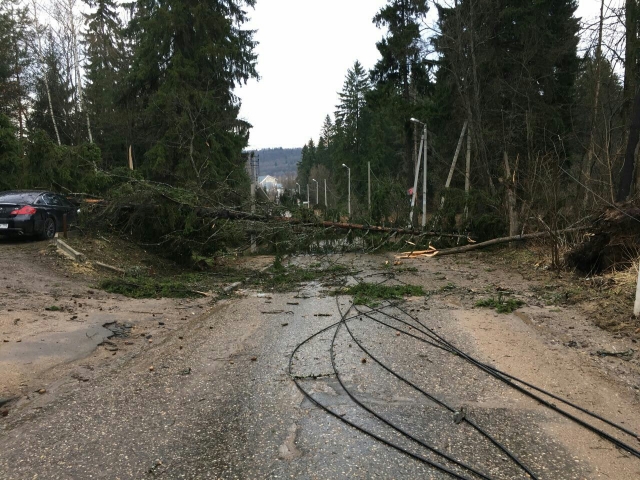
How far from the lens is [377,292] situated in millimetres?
10188

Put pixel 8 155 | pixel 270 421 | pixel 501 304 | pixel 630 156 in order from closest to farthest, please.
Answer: pixel 270 421
pixel 501 304
pixel 630 156
pixel 8 155

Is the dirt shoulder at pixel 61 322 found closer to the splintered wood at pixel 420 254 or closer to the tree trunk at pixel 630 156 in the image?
the splintered wood at pixel 420 254

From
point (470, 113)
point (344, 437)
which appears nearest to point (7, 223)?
point (344, 437)

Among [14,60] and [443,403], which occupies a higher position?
[14,60]

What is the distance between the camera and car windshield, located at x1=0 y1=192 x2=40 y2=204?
13.0 metres

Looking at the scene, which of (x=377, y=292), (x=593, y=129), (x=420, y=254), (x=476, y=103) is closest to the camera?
(x=377, y=292)

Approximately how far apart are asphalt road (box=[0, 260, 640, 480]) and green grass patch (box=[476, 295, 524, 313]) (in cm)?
241

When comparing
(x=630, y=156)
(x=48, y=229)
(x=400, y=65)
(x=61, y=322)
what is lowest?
(x=61, y=322)

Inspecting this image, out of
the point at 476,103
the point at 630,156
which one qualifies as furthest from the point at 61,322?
the point at 476,103

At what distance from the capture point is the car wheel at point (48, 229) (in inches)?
525

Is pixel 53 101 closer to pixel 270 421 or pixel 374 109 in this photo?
pixel 374 109

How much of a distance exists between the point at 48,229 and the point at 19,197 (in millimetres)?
1125

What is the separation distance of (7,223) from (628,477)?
14.4 m

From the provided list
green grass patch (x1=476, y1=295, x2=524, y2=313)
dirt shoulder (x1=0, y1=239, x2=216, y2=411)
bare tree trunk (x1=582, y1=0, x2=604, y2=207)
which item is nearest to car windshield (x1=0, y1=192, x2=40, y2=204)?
dirt shoulder (x1=0, y1=239, x2=216, y2=411)
